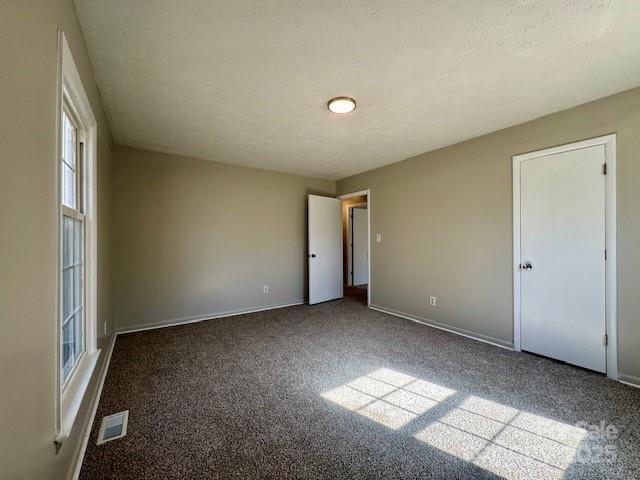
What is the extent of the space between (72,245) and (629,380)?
4.27 metres

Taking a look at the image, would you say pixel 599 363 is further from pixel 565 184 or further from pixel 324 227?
pixel 324 227

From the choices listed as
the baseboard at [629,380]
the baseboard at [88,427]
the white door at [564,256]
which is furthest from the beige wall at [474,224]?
the baseboard at [88,427]

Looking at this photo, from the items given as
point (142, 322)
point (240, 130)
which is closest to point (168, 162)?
point (240, 130)

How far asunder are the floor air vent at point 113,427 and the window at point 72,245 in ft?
1.37

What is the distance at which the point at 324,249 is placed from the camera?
17.0 feet

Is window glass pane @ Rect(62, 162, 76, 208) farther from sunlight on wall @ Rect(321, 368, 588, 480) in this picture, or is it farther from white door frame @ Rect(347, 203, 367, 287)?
white door frame @ Rect(347, 203, 367, 287)

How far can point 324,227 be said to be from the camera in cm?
517

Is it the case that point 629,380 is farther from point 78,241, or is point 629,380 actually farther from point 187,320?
point 187,320

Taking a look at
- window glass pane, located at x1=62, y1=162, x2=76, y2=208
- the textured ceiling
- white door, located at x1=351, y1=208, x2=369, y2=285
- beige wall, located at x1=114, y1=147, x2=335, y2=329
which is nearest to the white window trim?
window glass pane, located at x1=62, y1=162, x2=76, y2=208

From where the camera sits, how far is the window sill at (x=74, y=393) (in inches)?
48.8

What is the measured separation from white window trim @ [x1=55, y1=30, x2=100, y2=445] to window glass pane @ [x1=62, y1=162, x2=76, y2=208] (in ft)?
0.41

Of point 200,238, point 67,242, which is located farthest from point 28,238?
point 200,238

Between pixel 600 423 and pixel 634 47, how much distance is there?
2.43m

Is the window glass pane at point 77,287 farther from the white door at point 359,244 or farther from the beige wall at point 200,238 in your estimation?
the white door at point 359,244
